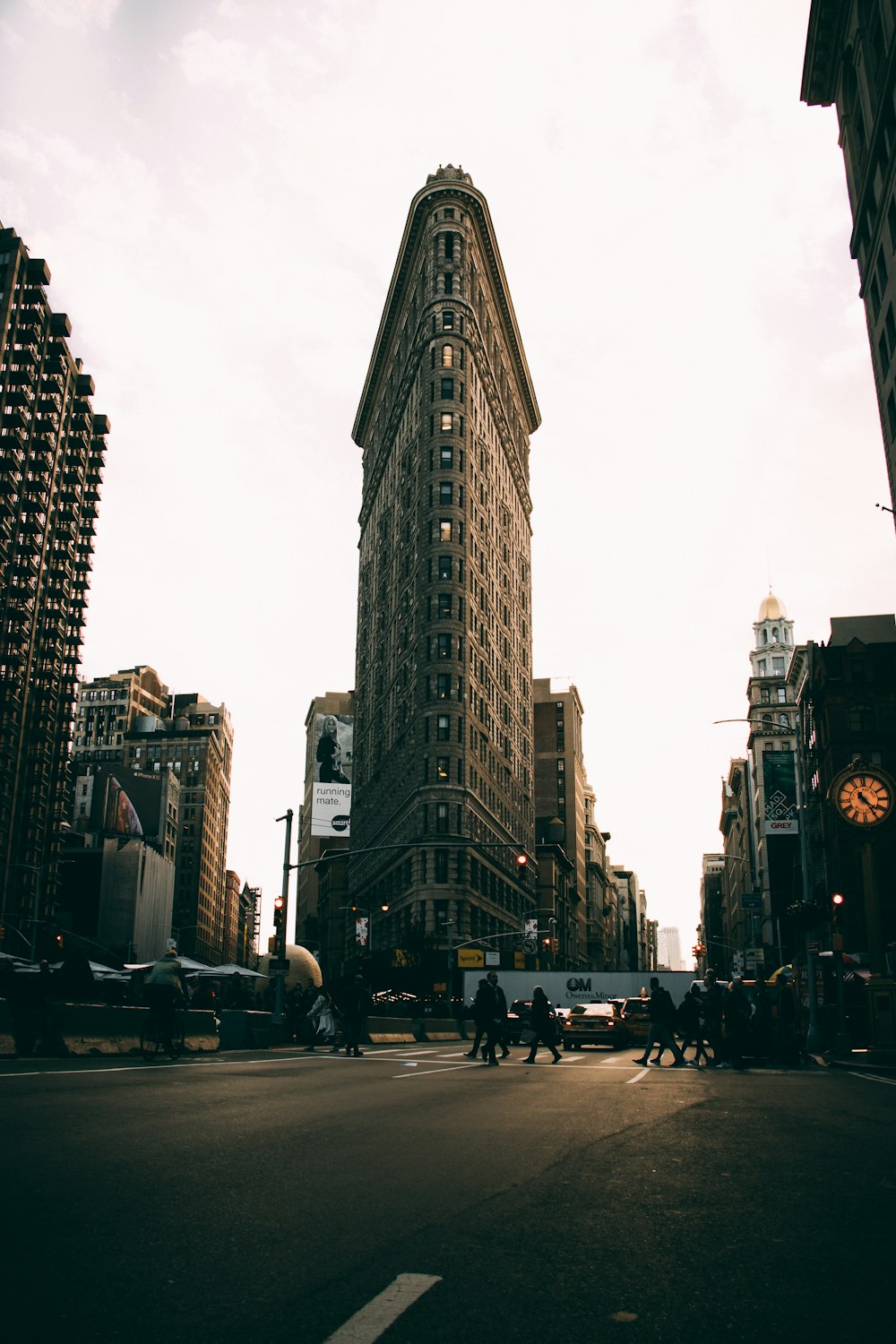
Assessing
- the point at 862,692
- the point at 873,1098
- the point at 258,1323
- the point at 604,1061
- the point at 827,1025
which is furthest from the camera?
the point at 862,692

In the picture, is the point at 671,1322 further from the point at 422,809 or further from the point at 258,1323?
the point at 422,809

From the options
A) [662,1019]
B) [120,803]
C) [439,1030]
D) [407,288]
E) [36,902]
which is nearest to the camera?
[662,1019]

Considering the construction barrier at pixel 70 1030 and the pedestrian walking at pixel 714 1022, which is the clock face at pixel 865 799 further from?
the construction barrier at pixel 70 1030

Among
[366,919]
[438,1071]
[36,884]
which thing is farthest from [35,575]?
[438,1071]

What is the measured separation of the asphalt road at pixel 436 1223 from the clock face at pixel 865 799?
1471 centimetres

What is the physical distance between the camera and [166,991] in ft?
61.0

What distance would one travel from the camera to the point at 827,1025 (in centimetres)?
3494

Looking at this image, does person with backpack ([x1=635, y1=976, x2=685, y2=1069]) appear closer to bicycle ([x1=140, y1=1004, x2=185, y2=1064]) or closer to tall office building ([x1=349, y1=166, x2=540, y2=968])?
bicycle ([x1=140, y1=1004, x2=185, y2=1064])

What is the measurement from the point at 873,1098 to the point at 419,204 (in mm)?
104383

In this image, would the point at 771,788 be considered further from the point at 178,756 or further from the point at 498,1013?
the point at 178,756

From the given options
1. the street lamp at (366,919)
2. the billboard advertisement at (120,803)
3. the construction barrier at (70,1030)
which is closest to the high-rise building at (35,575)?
the billboard advertisement at (120,803)

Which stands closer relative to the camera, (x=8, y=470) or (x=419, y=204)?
(x=8, y=470)

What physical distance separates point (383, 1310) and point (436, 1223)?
5.30ft

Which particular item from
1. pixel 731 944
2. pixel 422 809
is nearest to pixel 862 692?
pixel 422 809
